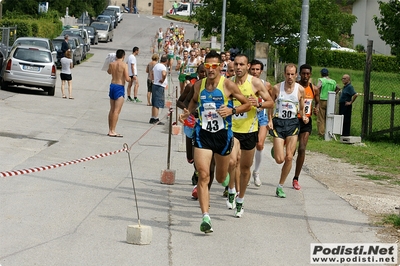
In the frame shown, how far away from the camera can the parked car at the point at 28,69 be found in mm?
26766

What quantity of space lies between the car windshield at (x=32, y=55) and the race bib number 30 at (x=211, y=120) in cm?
1860

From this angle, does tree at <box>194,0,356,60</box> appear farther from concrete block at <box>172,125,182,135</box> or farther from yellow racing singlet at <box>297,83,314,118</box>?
yellow racing singlet at <box>297,83,314,118</box>

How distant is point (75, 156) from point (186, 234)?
6267 mm

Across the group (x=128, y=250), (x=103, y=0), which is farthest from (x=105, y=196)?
(x=103, y=0)

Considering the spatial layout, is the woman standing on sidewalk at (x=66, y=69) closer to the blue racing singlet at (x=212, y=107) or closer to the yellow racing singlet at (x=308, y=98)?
the yellow racing singlet at (x=308, y=98)

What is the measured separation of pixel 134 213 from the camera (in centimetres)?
1020

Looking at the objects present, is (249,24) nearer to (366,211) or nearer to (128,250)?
(366,211)

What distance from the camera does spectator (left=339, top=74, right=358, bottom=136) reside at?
2141 centimetres

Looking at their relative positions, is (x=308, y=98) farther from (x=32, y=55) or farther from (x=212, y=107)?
(x=32, y=55)

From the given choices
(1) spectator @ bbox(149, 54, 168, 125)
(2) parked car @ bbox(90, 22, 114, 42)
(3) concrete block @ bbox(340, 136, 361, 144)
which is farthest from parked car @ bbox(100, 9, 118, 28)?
(3) concrete block @ bbox(340, 136, 361, 144)

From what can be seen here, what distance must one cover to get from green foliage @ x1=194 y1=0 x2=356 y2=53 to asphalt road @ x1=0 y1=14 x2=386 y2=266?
23.2 meters

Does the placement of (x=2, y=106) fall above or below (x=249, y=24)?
below

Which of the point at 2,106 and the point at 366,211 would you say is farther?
the point at 2,106

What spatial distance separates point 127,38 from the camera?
71.4 meters
